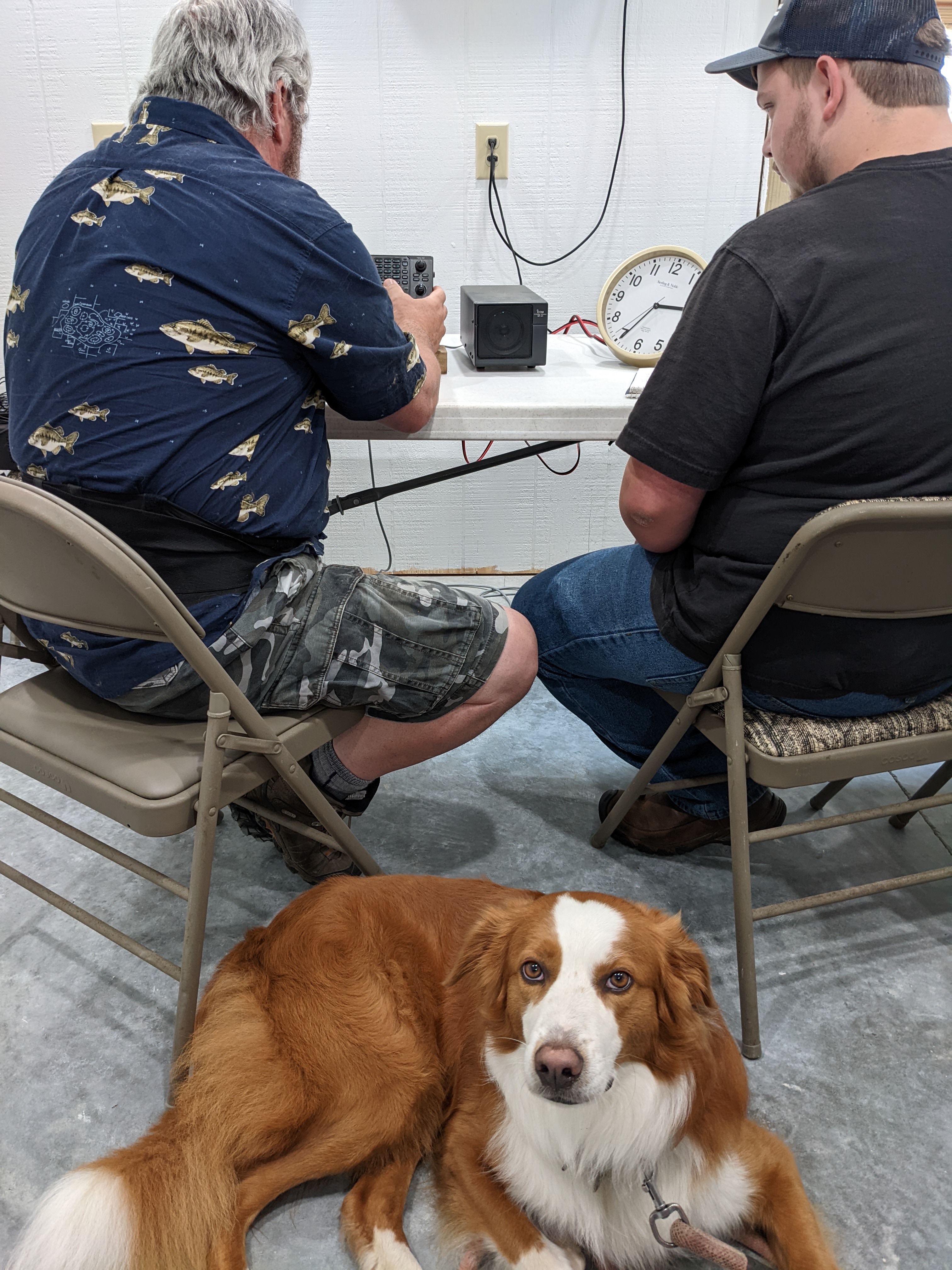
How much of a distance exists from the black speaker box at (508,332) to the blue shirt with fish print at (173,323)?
2.11 ft

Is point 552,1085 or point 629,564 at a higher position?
point 629,564

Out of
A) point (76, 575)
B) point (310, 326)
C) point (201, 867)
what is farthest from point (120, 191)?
point (201, 867)

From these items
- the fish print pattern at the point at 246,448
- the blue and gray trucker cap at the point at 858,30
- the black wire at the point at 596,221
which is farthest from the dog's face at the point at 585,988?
the black wire at the point at 596,221

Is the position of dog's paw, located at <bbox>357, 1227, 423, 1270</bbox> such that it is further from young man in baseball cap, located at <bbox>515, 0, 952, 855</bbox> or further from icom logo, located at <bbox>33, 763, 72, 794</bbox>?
young man in baseball cap, located at <bbox>515, 0, 952, 855</bbox>

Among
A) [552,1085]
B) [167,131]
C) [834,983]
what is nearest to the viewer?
[552,1085]

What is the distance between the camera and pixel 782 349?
49.5 inches

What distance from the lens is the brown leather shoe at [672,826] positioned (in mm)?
1911

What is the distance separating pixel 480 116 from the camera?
8.93ft

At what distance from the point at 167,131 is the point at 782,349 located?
0.92 metres

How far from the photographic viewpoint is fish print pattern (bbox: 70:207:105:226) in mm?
1263

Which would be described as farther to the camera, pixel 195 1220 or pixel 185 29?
pixel 185 29

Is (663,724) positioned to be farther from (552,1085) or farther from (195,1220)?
(195,1220)

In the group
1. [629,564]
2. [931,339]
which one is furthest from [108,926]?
[931,339]

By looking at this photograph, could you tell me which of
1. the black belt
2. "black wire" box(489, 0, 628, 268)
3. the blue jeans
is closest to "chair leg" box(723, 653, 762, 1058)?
the blue jeans
